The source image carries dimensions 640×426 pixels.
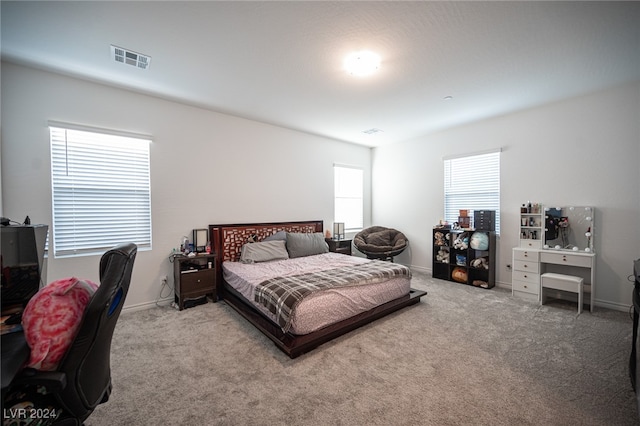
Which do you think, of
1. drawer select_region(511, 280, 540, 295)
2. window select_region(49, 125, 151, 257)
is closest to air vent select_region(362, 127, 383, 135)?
drawer select_region(511, 280, 540, 295)

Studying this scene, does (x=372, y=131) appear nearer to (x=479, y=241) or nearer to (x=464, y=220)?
(x=464, y=220)

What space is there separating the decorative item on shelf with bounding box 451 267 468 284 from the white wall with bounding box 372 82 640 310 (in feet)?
1.72

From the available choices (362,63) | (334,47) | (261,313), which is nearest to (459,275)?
(261,313)

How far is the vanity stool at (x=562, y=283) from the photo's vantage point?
3.32 m

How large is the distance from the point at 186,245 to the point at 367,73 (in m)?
3.29

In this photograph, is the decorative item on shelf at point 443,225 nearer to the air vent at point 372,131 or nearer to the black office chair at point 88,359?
the air vent at point 372,131

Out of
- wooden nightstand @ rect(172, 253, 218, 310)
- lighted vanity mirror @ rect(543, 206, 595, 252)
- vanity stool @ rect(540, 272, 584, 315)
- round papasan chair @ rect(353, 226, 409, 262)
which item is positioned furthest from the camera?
round papasan chair @ rect(353, 226, 409, 262)

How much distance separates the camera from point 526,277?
390 cm

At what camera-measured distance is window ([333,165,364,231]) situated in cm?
597

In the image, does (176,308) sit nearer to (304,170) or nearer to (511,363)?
(304,170)

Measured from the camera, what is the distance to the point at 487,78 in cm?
312

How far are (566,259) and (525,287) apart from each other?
2.13 feet

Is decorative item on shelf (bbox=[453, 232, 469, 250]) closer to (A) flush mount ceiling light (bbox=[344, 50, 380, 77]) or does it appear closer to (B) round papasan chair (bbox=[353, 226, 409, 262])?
(B) round papasan chair (bbox=[353, 226, 409, 262])

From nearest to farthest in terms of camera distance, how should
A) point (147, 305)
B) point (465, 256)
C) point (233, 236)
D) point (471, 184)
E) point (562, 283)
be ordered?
point (562, 283), point (147, 305), point (233, 236), point (465, 256), point (471, 184)
